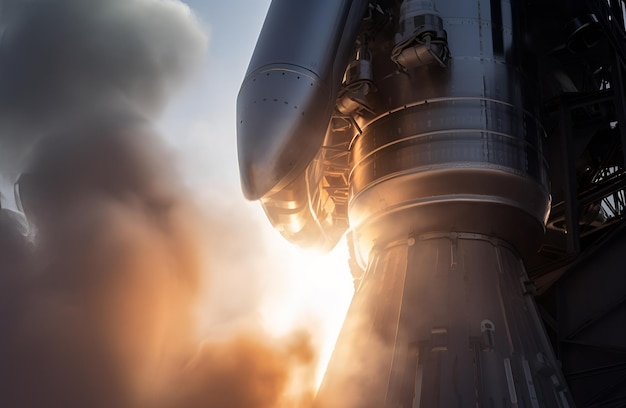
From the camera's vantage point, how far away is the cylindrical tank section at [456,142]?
22.2 ft

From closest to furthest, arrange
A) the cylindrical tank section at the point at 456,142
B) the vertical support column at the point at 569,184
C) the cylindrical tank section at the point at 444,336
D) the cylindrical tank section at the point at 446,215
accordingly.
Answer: the cylindrical tank section at the point at 444,336 → the cylindrical tank section at the point at 446,215 → the cylindrical tank section at the point at 456,142 → the vertical support column at the point at 569,184

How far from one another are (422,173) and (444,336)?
1671 millimetres

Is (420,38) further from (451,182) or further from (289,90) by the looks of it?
(289,90)

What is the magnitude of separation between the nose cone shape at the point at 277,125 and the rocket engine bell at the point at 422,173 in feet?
0.04

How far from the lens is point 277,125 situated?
19.5ft

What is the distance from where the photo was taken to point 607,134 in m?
9.50

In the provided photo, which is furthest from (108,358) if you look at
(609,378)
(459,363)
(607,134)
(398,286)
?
(607,134)

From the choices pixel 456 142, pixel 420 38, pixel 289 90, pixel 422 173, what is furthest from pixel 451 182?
pixel 289 90

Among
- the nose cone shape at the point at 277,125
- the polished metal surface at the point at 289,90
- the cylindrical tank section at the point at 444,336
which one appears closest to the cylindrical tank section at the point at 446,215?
the cylindrical tank section at the point at 444,336

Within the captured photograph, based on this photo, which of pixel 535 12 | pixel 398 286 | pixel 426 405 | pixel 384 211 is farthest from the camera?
pixel 535 12

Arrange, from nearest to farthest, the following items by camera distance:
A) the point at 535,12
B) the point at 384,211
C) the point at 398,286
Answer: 1. the point at 398,286
2. the point at 384,211
3. the point at 535,12

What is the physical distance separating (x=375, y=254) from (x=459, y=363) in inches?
70.2

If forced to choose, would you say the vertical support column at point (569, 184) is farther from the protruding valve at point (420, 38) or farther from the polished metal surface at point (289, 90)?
the polished metal surface at point (289, 90)

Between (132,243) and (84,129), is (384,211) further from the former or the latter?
(84,129)
